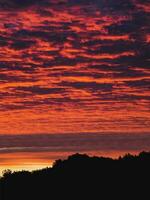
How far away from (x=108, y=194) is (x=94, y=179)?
2.41m

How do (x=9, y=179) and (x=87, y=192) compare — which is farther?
(x=9, y=179)

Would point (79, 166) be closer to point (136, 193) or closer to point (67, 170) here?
point (67, 170)

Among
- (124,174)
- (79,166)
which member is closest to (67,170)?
(79,166)

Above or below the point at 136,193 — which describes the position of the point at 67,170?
above

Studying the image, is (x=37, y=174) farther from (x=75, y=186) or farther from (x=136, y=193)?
(x=136, y=193)

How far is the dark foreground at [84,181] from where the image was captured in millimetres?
51000

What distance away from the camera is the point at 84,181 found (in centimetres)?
5247

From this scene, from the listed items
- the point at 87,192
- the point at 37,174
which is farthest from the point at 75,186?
the point at 37,174

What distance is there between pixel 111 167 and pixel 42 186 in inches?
219

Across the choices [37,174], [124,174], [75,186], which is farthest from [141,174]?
[37,174]

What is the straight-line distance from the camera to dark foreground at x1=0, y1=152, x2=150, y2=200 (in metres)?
51.0

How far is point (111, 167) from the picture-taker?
5422 centimetres

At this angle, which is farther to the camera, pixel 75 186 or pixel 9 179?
pixel 9 179

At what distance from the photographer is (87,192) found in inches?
2021
